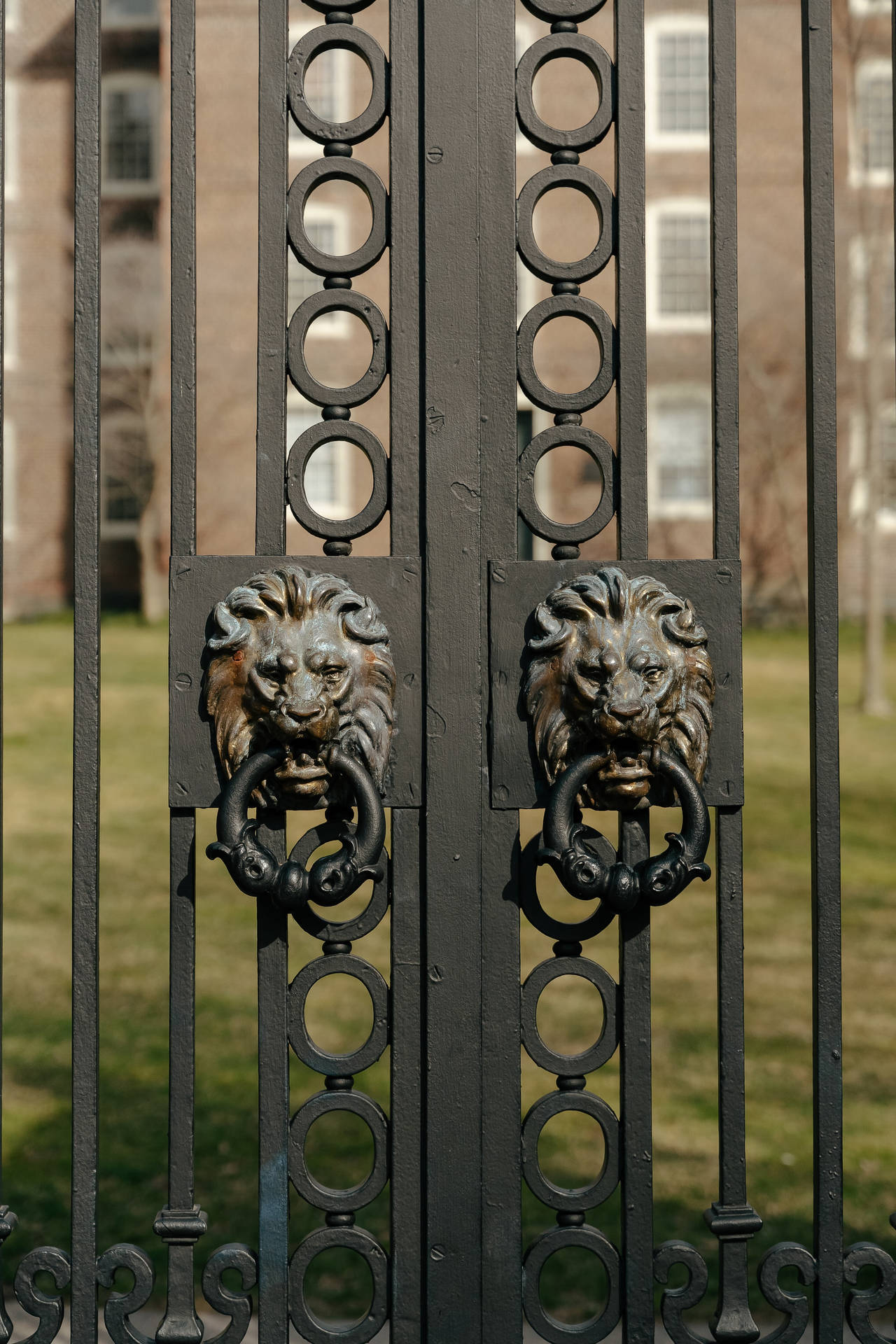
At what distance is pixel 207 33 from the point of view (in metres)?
14.9

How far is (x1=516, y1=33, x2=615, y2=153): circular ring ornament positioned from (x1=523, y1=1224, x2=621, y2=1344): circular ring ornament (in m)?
1.28

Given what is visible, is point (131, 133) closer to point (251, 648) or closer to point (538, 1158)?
point (251, 648)

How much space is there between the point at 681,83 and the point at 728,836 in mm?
17165

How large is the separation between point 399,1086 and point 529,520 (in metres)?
0.69

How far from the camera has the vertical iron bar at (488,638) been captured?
1.41m

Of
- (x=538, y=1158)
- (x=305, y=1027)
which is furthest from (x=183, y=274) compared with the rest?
(x=538, y=1158)

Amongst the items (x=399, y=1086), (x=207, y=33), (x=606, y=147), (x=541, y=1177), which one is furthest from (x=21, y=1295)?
(x=207, y=33)

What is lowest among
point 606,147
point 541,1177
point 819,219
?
point 541,1177

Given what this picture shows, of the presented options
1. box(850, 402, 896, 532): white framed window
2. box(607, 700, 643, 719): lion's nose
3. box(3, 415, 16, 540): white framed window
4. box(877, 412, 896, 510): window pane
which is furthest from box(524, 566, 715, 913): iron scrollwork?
box(3, 415, 16, 540): white framed window

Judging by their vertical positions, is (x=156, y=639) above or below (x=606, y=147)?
below

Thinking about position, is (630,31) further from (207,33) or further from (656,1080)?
(207,33)

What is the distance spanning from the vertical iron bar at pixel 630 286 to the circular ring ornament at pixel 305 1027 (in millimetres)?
585

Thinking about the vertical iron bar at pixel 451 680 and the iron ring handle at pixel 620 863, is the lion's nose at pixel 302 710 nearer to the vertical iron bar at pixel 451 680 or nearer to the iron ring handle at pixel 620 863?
the vertical iron bar at pixel 451 680

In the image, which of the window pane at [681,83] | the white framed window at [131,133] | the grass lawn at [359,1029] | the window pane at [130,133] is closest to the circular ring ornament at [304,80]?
the grass lawn at [359,1029]
